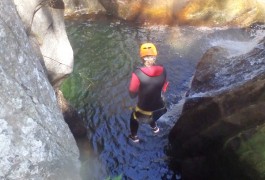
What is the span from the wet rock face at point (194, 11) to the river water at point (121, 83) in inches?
14.9

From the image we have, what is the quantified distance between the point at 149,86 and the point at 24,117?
336 centimetres

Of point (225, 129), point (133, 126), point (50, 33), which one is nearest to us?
point (225, 129)

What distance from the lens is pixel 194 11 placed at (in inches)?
526

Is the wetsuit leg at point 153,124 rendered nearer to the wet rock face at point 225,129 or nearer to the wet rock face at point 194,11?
the wet rock face at point 225,129

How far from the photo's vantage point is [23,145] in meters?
4.12

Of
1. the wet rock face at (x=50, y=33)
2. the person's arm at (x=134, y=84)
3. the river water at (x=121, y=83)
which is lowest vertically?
the river water at (x=121, y=83)

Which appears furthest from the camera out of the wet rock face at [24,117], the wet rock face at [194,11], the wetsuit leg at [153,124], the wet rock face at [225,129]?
the wet rock face at [194,11]

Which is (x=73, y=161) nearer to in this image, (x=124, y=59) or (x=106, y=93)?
(x=106, y=93)

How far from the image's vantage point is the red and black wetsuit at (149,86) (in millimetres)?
6875

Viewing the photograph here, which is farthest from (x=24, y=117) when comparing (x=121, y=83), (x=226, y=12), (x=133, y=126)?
(x=226, y=12)

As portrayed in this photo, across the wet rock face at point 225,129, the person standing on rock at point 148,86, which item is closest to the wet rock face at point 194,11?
the wet rock face at point 225,129

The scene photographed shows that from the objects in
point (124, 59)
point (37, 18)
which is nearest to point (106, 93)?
point (124, 59)

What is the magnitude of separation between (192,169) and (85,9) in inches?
355

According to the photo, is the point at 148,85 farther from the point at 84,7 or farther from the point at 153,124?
the point at 84,7
